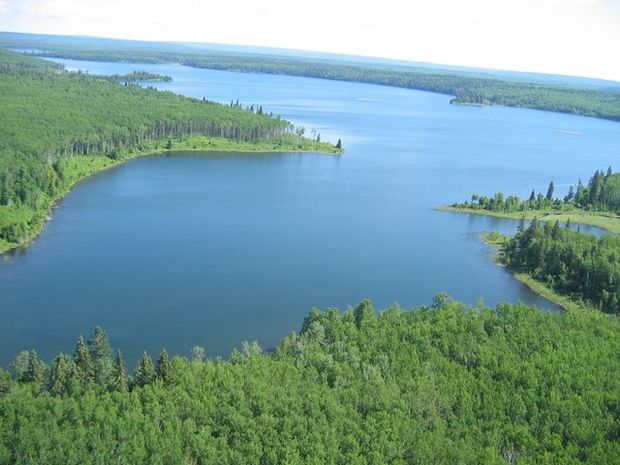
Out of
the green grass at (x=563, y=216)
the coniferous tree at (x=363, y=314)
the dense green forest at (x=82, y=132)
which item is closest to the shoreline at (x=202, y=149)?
the dense green forest at (x=82, y=132)

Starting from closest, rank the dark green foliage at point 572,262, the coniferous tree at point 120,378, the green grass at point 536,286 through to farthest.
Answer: the coniferous tree at point 120,378 → the green grass at point 536,286 → the dark green foliage at point 572,262

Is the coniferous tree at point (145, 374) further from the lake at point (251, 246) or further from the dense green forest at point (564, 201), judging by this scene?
the dense green forest at point (564, 201)

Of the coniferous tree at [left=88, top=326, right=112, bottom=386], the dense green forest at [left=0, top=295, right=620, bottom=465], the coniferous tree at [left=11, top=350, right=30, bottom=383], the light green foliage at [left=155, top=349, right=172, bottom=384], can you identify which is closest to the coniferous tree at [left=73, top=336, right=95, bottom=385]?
the dense green forest at [left=0, top=295, right=620, bottom=465]

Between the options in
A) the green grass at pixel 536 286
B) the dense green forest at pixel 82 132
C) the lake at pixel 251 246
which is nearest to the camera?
the lake at pixel 251 246

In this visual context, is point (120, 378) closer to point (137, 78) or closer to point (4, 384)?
point (4, 384)

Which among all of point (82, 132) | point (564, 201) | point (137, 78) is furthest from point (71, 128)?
point (137, 78)
